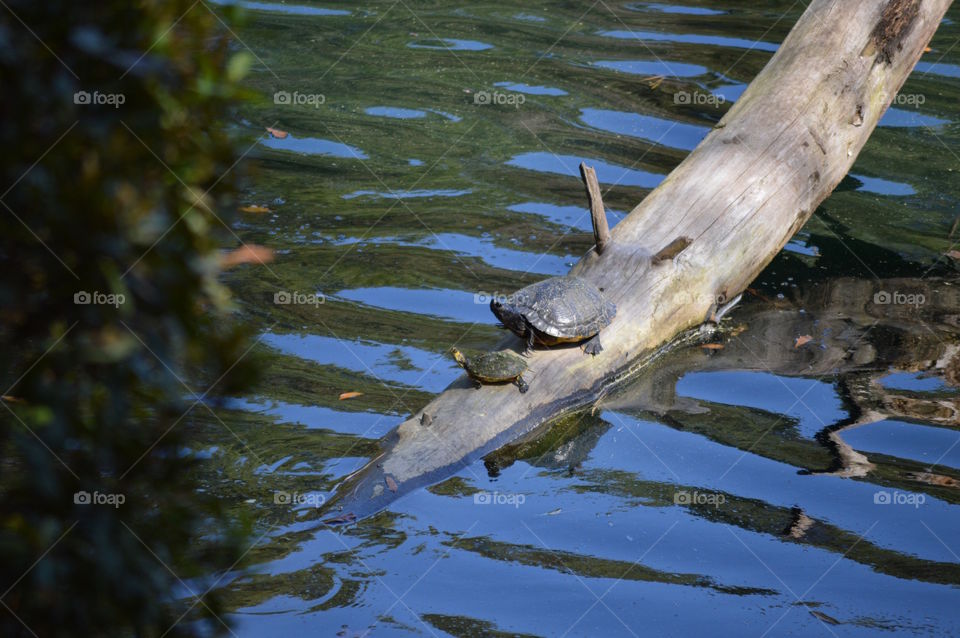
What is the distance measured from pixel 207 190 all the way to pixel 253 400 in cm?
370

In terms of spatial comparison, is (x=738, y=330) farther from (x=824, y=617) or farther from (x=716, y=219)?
(x=824, y=617)

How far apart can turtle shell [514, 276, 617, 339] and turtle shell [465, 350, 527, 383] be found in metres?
0.28

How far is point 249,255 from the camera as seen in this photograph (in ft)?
23.7

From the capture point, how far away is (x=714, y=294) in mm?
6359

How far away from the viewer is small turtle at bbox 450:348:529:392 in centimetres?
512

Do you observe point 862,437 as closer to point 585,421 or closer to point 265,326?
point 585,421

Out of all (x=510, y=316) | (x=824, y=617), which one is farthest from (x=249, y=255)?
(x=824, y=617)

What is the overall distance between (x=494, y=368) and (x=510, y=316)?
Answer: 0.49m

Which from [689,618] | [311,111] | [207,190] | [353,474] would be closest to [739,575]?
[689,618]

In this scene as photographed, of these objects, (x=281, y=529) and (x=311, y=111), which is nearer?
(x=281, y=529)

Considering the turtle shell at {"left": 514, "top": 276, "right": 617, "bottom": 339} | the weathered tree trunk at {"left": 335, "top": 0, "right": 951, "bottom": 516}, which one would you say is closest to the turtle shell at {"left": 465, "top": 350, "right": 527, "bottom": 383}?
the weathered tree trunk at {"left": 335, "top": 0, "right": 951, "bottom": 516}

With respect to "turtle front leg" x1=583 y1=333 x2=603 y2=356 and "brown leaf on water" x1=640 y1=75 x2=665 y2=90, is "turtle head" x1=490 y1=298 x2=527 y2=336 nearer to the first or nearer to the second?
"turtle front leg" x1=583 y1=333 x2=603 y2=356

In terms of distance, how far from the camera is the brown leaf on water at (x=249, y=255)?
717 centimetres

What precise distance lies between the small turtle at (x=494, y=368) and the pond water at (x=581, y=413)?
40cm
